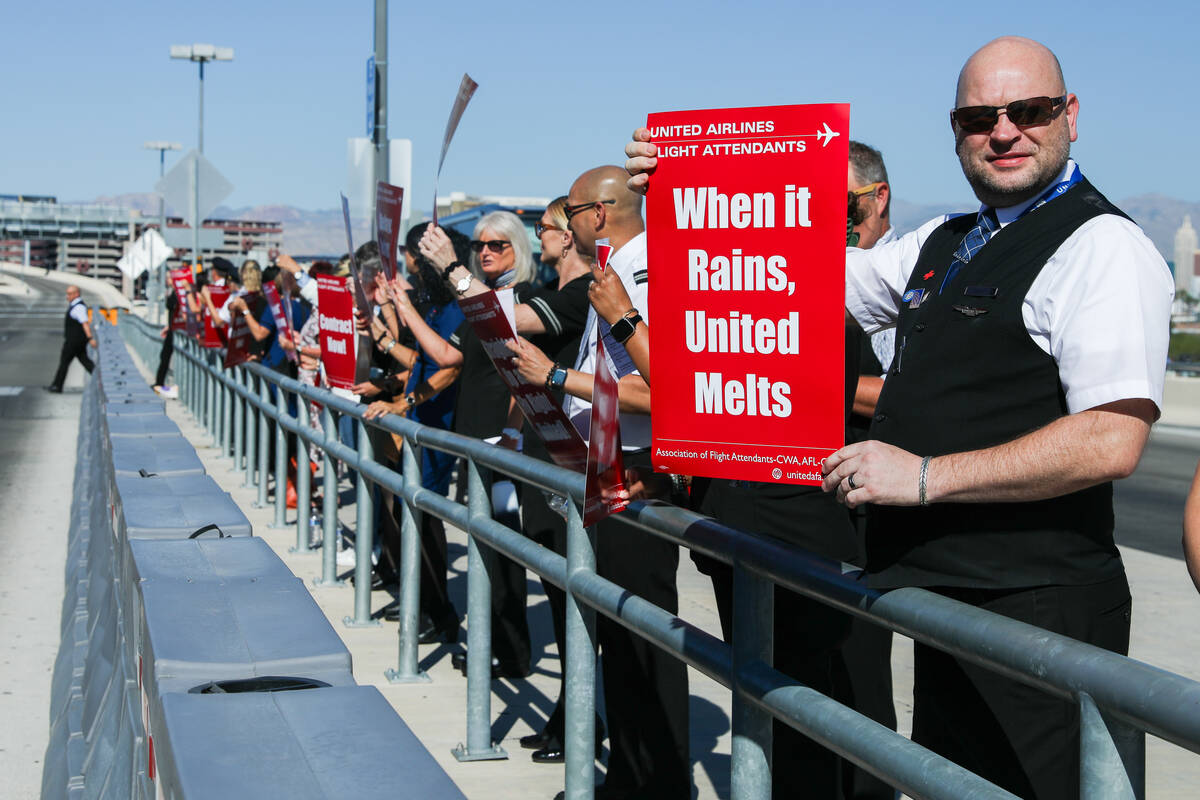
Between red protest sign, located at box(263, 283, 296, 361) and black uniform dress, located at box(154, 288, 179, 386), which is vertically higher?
red protest sign, located at box(263, 283, 296, 361)

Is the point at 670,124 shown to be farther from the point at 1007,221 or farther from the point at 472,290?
the point at 472,290

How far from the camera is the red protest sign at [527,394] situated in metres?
4.06

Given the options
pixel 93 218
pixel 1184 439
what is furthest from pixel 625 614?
pixel 93 218

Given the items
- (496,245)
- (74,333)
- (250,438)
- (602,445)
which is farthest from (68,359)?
(602,445)

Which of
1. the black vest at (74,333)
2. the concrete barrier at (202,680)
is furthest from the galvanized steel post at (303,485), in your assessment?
the black vest at (74,333)

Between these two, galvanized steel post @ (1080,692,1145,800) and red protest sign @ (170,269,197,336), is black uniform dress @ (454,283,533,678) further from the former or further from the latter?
red protest sign @ (170,269,197,336)

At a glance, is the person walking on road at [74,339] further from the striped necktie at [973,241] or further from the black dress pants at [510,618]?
the striped necktie at [973,241]

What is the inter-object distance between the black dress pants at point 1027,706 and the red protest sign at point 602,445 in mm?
828

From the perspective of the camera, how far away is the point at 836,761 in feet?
12.0

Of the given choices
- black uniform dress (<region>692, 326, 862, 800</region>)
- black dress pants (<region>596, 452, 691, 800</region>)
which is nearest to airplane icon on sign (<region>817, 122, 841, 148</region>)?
black uniform dress (<region>692, 326, 862, 800</region>)

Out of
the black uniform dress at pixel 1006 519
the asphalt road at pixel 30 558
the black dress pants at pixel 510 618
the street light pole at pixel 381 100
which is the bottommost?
the asphalt road at pixel 30 558

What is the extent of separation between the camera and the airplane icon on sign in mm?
2543

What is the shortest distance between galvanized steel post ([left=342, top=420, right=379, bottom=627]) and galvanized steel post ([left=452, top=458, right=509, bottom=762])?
195cm

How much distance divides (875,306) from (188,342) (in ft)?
57.9
